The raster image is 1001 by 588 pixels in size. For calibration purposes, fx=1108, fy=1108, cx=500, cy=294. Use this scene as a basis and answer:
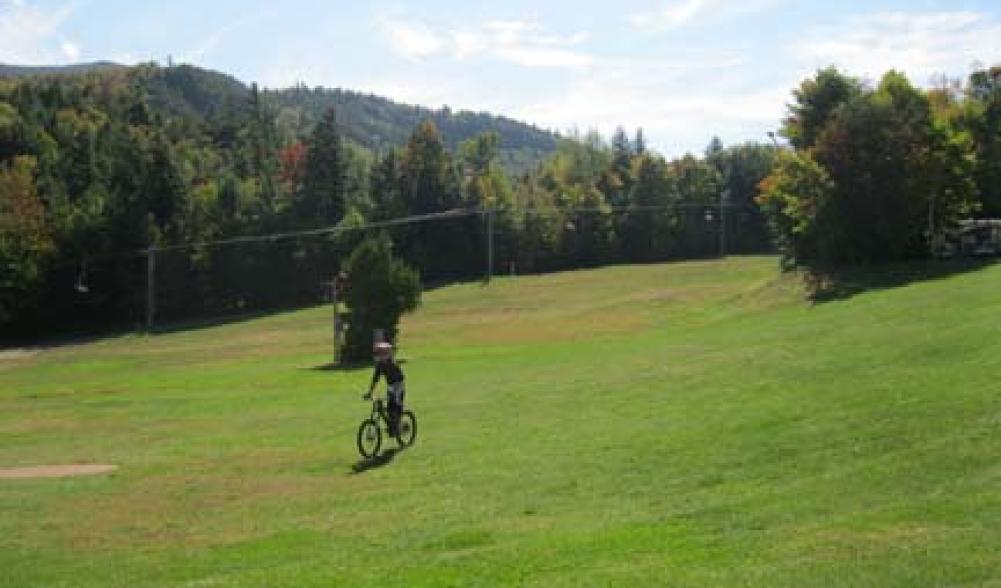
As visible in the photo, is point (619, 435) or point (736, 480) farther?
point (619, 435)

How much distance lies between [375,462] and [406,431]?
1.98 m

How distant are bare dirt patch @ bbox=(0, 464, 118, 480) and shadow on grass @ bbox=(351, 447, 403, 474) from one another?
18.0 feet

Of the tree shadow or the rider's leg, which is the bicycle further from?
the tree shadow

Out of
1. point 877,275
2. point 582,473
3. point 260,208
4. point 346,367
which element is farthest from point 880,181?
point 260,208

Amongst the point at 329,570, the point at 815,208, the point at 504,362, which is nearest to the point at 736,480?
the point at 329,570

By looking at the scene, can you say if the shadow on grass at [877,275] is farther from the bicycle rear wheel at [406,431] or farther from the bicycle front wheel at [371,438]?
the bicycle front wheel at [371,438]

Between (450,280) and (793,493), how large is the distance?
10107cm

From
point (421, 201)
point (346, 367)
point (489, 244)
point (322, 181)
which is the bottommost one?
point (346, 367)

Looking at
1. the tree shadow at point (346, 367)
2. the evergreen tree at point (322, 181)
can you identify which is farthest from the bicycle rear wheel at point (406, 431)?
the evergreen tree at point (322, 181)

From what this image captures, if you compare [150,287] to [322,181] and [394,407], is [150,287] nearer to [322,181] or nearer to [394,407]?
[322,181]

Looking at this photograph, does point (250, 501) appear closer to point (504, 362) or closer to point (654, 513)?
point (654, 513)

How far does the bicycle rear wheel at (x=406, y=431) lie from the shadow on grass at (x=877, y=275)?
28.6m

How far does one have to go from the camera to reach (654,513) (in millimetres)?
13984

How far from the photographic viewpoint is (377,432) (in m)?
22.8
